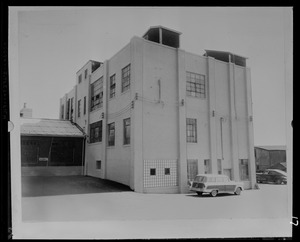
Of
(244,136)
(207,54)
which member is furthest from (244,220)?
(207,54)

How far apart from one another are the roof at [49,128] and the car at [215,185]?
378 cm

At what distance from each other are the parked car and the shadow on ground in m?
3.60

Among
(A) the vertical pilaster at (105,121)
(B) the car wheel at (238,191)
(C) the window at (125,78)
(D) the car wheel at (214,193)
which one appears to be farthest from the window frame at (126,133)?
(B) the car wheel at (238,191)

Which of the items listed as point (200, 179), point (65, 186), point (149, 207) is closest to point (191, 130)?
point (200, 179)


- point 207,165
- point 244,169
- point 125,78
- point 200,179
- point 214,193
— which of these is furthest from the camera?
point 125,78

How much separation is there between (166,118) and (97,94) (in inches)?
94.1

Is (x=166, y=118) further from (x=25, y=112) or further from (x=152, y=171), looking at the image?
(x=25, y=112)

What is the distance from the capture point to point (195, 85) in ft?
25.8

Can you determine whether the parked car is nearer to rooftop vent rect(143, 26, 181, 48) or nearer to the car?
the car

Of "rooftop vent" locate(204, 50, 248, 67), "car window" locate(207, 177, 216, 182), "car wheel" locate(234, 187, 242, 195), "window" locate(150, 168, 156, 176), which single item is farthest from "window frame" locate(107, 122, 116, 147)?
"car wheel" locate(234, 187, 242, 195)

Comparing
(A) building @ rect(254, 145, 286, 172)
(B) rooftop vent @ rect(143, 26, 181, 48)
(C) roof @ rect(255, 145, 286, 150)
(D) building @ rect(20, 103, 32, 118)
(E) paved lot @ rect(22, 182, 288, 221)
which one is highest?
(B) rooftop vent @ rect(143, 26, 181, 48)

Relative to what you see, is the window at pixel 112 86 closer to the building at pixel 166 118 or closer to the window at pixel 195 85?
the building at pixel 166 118

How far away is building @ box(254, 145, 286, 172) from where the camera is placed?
6.29m

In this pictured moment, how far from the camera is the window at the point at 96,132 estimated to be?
8125 mm
